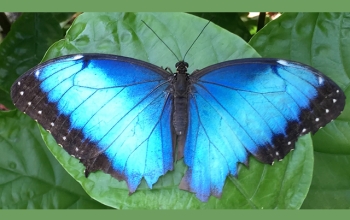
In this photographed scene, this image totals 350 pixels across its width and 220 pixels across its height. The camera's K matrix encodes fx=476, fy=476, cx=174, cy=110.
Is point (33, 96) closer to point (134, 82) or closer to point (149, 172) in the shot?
point (134, 82)

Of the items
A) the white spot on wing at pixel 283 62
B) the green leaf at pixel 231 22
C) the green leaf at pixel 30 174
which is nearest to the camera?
the white spot on wing at pixel 283 62

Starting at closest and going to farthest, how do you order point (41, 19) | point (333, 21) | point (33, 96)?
point (33, 96)
point (333, 21)
point (41, 19)

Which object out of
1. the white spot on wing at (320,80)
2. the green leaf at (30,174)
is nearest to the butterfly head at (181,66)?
the white spot on wing at (320,80)

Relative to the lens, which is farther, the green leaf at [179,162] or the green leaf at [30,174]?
the green leaf at [30,174]

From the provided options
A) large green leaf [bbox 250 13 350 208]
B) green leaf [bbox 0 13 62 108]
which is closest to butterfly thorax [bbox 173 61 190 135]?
large green leaf [bbox 250 13 350 208]

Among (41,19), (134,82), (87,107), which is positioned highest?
(41,19)

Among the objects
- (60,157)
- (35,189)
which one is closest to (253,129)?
(60,157)

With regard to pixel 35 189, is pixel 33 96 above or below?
above

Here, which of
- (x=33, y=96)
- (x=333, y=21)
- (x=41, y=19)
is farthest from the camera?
(x=41, y=19)

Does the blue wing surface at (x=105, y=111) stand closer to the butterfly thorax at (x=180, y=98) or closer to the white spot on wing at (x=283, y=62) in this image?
the butterfly thorax at (x=180, y=98)
